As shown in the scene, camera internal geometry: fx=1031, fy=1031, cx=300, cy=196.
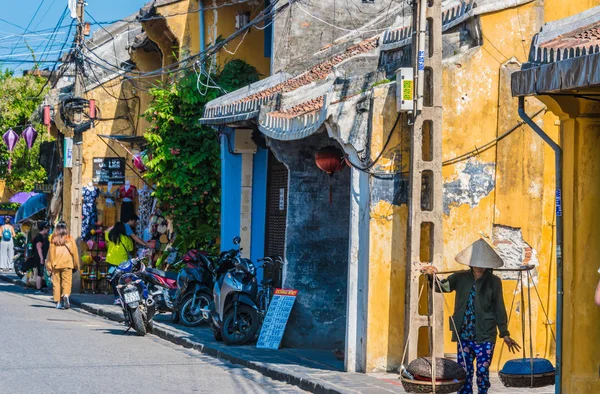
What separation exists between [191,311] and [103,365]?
5203mm

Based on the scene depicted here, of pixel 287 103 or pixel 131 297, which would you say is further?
pixel 131 297

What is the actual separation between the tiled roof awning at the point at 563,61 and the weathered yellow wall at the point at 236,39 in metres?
14.7

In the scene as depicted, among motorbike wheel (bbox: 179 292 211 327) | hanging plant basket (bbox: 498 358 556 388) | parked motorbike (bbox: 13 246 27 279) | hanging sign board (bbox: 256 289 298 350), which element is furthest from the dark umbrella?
hanging plant basket (bbox: 498 358 556 388)

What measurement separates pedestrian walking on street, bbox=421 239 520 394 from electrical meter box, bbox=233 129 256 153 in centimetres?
932

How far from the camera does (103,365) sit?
12938 millimetres

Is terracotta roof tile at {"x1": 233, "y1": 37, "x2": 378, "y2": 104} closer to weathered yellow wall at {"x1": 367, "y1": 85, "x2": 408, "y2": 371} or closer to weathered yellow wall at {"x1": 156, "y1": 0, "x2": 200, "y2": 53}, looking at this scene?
weathered yellow wall at {"x1": 367, "y1": 85, "x2": 408, "y2": 371}

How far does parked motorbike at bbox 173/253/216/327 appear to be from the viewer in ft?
57.9

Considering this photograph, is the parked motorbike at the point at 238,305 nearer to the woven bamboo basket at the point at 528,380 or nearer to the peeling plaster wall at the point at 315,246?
the peeling plaster wall at the point at 315,246

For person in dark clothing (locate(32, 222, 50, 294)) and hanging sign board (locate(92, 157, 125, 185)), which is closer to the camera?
person in dark clothing (locate(32, 222, 50, 294))

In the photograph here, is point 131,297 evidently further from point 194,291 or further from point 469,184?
point 469,184

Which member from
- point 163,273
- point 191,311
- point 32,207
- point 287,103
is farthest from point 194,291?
point 32,207

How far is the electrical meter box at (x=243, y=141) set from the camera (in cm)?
1916

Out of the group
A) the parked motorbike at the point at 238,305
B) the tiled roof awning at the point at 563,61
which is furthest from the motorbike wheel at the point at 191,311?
the tiled roof awning at the point at 563,61

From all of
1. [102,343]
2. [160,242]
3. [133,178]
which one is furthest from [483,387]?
[133,178]
